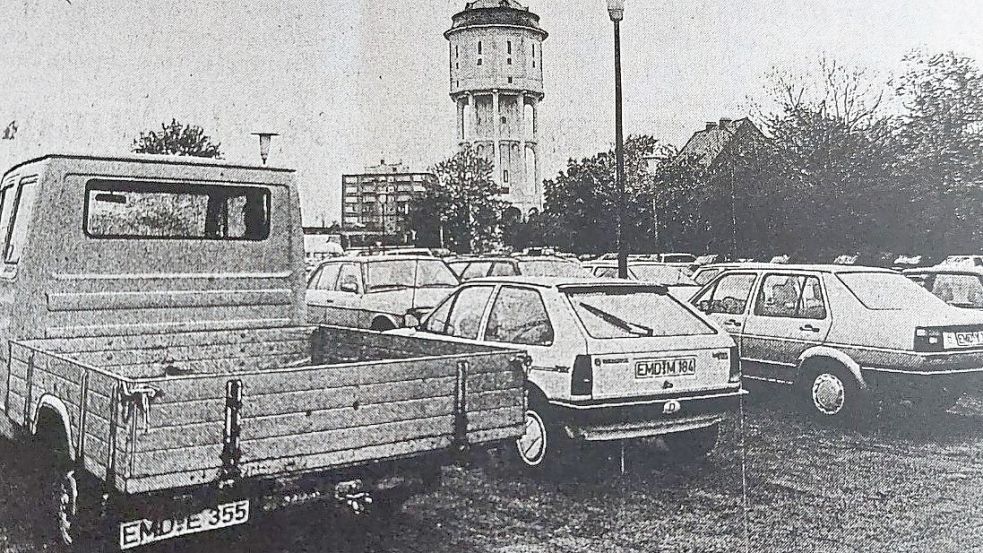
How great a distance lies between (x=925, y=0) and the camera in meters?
4.46

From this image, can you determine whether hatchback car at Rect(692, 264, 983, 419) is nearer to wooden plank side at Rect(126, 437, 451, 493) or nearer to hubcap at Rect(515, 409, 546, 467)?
hubcap at Rect(515, 409, 546, 467)

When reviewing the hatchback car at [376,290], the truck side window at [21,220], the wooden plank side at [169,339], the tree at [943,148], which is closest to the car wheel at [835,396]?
the tree at [943,148]

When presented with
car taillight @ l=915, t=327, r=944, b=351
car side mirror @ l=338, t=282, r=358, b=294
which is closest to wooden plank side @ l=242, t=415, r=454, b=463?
car side mirror @ l=338, t=282, r=358, b=294

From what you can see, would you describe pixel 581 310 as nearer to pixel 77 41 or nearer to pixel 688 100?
pixel 688 100

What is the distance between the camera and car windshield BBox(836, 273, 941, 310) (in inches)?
186

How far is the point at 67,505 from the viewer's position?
2.58 metres

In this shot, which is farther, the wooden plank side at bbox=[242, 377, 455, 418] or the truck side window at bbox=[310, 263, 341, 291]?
the truck side window at bbox=[310, 263, 341, 291]

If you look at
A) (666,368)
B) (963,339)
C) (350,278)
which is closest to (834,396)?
(963,339)

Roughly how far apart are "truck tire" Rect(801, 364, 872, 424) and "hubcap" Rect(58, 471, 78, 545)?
3.77 meters

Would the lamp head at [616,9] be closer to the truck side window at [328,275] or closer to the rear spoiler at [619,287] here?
the rear spoiler at [619,287]

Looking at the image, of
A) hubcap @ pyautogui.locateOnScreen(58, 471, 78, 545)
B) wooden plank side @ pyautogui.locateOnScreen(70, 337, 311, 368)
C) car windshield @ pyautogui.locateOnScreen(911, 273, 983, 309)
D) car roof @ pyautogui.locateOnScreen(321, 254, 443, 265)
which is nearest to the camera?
hubcap @ pyautogui.locateOnScreen(58, 471, 78, 545)

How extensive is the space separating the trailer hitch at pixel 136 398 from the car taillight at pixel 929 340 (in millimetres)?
3862

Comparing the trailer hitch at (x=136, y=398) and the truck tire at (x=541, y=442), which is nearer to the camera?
the trailer hitch at (x=136, y=398)

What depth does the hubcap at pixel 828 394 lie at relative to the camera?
189 inches
